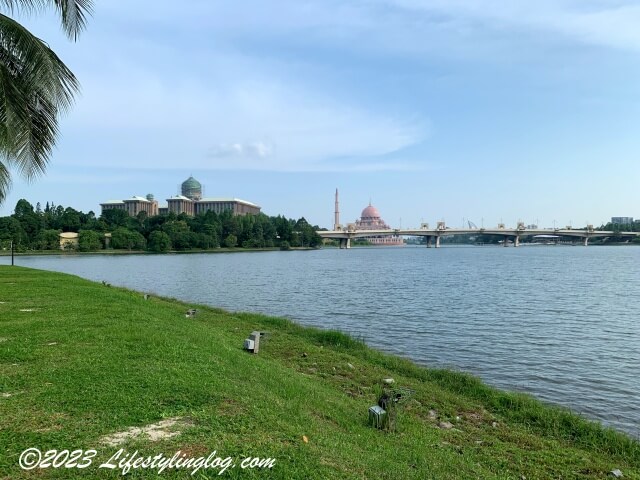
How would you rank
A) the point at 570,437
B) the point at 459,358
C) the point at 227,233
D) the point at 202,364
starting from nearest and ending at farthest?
the point at 202,364 → the point at 570,437 → the point at 459,358 → the point at 227,233

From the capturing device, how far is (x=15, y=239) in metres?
106

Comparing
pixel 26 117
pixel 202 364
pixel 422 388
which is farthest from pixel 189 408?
pixel 26 117

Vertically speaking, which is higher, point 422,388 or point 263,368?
point 263,368

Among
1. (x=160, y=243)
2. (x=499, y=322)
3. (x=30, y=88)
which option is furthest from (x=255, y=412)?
(x=160, y=243)

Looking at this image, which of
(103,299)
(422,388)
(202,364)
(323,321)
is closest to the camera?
(202,364)

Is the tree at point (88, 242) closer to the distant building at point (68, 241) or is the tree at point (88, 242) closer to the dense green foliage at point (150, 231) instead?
the dense green foliage at point (150, 231)

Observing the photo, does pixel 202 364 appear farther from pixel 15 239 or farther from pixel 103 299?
pixel 15 239

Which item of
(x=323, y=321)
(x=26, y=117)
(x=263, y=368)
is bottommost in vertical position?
(x=323, y=321)

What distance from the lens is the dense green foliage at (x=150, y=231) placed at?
372 feet

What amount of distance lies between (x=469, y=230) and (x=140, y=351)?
162757 millimetres

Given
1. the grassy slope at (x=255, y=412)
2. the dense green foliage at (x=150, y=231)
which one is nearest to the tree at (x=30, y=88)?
the grassy slope at (x=255, y=412)

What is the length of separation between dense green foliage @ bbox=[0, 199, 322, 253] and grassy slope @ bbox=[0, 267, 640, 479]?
114229 millimetres

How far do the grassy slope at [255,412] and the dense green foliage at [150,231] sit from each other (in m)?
114

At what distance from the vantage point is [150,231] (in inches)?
5389
